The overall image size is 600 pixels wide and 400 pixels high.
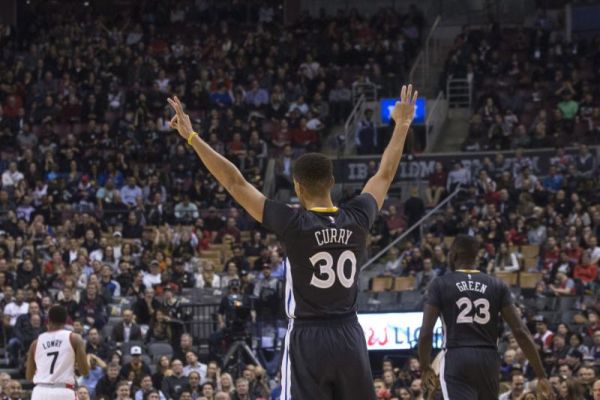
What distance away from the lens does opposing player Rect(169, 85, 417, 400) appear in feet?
21.2

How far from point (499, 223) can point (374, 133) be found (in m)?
5.98

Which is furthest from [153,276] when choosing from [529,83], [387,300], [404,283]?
[529,83]

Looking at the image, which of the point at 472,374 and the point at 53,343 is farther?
the point at 53,343

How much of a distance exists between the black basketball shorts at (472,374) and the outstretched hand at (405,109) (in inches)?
91.9

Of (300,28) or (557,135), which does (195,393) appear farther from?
(300,28)

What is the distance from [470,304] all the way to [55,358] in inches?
177

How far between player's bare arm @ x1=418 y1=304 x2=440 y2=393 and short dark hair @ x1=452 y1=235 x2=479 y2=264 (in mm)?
418

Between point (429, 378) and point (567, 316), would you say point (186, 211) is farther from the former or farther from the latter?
point (429, 378)

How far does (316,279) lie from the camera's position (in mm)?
6566

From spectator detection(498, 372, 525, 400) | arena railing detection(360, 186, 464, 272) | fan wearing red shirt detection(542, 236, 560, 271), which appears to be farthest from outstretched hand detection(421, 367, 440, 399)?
arena railing detection(360, 186, 464, 272)

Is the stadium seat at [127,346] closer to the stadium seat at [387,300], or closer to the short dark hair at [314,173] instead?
the stadium seat at [387,300]

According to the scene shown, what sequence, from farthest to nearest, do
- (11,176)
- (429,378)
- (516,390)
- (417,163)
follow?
(417,163), (11,176), (516,390), (429,378)

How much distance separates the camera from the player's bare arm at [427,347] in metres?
8.54

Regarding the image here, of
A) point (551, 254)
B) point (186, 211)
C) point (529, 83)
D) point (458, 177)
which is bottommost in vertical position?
point (551, 254)
